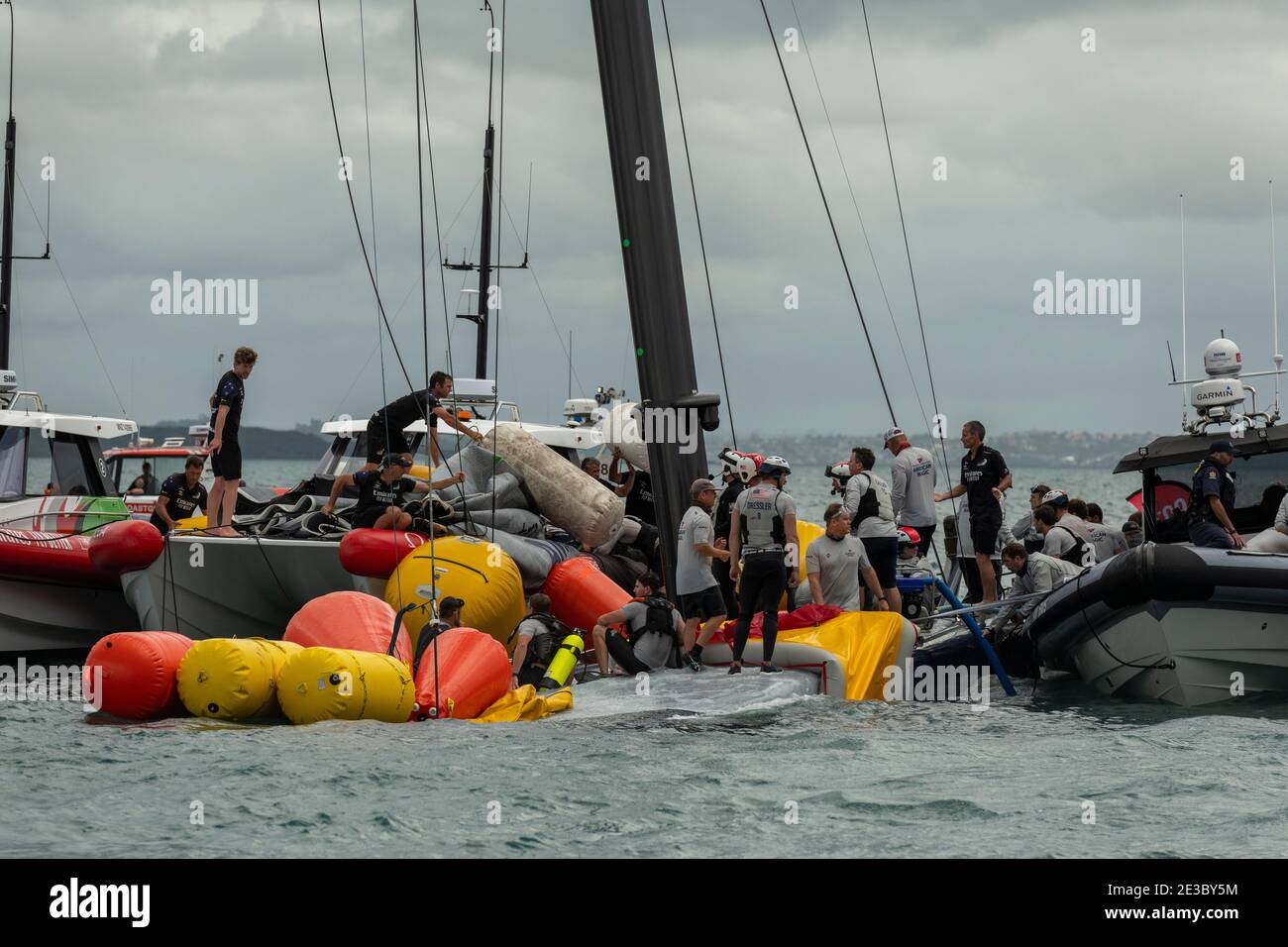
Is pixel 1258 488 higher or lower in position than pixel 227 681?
higher

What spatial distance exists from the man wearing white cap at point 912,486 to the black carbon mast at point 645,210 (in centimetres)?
282

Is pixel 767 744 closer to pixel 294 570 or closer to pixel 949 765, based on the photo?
pixel 949 765

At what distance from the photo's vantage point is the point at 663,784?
29.0 ft

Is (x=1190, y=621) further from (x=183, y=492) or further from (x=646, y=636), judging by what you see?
(x=183, y=492)

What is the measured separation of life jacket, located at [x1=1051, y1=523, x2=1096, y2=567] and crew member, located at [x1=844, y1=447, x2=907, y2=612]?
219 cm

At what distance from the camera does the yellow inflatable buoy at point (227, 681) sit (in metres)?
9.85

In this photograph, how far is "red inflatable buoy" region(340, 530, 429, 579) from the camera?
12.4 meters

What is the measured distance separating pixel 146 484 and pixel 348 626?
36.7 ft

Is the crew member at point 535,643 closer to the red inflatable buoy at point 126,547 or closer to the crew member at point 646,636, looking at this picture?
the crew member at point 646,636

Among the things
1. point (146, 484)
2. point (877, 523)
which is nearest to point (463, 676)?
point (877, 523)

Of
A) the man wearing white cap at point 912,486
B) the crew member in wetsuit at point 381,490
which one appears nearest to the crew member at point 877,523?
the man wearing white cap at point 912,486

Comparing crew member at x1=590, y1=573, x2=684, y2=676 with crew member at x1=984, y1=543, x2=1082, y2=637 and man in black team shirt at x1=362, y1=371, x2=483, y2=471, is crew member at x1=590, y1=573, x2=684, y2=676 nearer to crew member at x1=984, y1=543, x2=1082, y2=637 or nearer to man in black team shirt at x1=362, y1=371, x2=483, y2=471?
man in black team shirt at x1=362, y1=371, x2=483, y2=471
